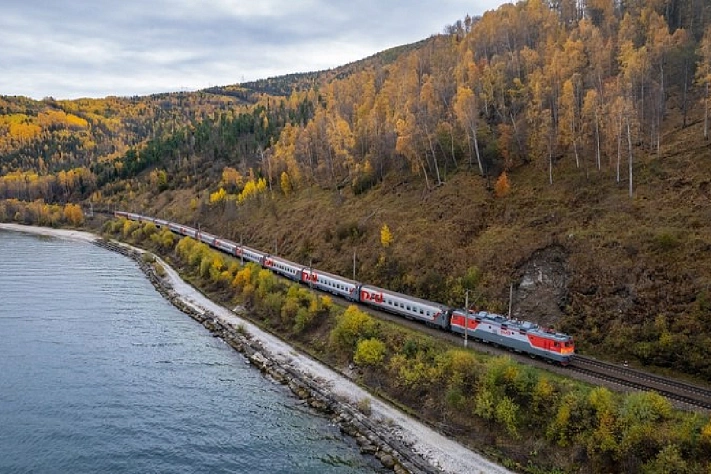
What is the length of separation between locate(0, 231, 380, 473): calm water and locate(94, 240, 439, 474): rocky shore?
33.0 inches

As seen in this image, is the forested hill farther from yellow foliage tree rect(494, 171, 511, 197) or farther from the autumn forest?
the autumn forest

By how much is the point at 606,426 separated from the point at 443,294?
2540 centimetres

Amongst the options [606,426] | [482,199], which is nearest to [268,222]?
[482,199]

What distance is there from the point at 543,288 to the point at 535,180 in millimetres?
20424

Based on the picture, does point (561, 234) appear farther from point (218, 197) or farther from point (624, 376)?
point (218, 197)

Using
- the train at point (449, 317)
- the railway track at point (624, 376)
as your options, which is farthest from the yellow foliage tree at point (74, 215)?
the railway track at point (624, 376)

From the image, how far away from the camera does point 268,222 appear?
93562 mm

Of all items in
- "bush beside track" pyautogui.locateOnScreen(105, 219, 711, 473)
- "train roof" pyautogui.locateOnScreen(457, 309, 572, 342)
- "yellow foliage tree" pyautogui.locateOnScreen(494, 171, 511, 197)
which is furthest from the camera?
"yellow foliage tree" pyautogui.locateOnScreen(494, 171, 511, 197)

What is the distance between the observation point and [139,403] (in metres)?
38.8

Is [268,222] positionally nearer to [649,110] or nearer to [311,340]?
[311,340]

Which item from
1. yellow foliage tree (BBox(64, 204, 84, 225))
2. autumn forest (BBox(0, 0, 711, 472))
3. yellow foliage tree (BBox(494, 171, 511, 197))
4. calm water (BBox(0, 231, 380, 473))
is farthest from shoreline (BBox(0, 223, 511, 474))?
yellow foliage tree (BBox(64, 204, 84, 225))

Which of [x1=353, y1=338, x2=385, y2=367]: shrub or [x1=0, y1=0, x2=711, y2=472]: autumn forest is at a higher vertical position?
[x1=0, y1=0, x2=711, y2=472]: autumn forest

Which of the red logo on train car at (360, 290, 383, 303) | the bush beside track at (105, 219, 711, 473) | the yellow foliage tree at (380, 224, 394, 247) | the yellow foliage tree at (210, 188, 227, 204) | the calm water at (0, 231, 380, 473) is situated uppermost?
the yellow foliage tree at (210, 188, 227, 204)

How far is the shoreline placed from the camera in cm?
3027
